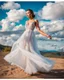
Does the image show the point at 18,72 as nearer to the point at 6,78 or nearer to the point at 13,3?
the point at 6,78

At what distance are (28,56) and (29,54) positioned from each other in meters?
0.03

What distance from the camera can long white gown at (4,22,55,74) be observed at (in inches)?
172

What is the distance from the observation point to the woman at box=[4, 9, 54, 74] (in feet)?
14.4

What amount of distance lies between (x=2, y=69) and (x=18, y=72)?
0.28 m

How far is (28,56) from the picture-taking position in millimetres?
4398

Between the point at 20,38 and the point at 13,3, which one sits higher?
the point at 13,3

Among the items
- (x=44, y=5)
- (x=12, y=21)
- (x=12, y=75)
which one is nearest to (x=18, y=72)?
(x=12, y=75)

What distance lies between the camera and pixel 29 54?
Answer: 4.40m

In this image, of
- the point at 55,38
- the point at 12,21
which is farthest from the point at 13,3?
the point at 55,38

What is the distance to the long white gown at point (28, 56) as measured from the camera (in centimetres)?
438

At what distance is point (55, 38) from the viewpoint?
4621 mm

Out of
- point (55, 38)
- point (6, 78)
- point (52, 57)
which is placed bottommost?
point (6, 78)

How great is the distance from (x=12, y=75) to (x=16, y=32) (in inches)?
27.9

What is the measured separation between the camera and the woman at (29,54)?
4.38m
